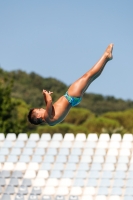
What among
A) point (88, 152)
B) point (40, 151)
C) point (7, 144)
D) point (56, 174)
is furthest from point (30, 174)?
point (88, 152)

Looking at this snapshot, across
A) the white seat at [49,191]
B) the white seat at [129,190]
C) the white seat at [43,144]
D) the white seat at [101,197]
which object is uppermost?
the white seat at [129,190]

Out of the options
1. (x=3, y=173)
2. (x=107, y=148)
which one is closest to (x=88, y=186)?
(x=107, y=148)

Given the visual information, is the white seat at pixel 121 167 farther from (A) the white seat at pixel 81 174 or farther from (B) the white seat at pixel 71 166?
(B) the white seat at pixel 71 166

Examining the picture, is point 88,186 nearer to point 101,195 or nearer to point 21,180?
point 101,195

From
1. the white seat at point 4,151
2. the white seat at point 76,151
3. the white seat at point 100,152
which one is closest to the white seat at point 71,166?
the white seat at point 76,151

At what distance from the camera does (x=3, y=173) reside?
48.0ft

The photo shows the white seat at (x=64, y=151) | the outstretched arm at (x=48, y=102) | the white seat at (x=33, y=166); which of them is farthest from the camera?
the white seat at (x=64, y=151)

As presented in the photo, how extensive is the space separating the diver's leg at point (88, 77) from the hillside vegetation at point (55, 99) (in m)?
17.4

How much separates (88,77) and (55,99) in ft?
104

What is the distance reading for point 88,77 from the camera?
25.8 feet

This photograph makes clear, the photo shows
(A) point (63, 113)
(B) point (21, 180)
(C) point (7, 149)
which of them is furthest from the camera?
(C) point (7, 149)

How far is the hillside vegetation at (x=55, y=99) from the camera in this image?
26.5 m

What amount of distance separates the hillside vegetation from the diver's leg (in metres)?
17.4

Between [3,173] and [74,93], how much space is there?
7.24 meters
